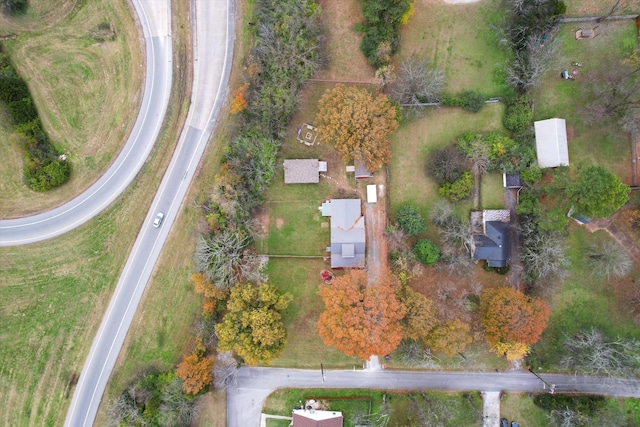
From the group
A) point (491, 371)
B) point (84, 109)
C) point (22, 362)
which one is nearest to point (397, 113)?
point (491, 371)

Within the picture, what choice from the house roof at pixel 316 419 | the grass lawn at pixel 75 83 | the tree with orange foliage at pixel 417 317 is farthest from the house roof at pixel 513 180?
the grass lawn at pixel 75 83

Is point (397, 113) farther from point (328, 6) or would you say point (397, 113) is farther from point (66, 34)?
point (66, 34)

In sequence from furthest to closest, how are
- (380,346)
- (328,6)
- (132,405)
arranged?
(328,6), (132,405), (380,346)

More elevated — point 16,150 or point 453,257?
point 16,150

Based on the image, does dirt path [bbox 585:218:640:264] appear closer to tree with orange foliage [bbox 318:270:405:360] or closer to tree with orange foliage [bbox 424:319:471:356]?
tree with orange foliage [bbox 424:319:471:356]

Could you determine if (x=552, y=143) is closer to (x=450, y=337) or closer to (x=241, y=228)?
(x=450, y=337)

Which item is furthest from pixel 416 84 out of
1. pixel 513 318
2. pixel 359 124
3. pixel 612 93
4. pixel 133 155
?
pixel 133 155

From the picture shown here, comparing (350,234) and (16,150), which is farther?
(16,150)
